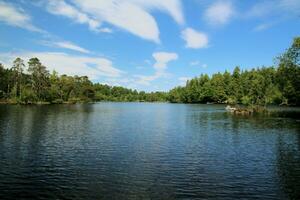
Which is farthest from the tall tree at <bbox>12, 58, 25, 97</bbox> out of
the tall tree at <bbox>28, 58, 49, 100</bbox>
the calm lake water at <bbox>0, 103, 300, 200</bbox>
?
the calm lake water at <bbox>0, 103, 300, 200</bbox>

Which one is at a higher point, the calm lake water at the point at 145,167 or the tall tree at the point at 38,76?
the tall tree at the point at 38,76

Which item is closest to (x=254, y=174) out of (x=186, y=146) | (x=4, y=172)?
(x=186, y=146)

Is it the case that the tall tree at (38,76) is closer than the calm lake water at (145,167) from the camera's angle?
No

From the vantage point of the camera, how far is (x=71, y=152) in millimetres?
33719

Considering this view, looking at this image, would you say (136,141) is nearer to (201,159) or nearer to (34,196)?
(201,159)

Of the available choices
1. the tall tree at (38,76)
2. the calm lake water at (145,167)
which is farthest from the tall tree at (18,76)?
the calm lake water at (145,167)

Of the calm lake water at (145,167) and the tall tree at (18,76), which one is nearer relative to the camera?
the calm lake water at (145,167)

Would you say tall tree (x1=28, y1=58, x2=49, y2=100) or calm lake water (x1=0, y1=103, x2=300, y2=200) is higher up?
tall tree (x1=28, y1=58, x2=49, y2=100)

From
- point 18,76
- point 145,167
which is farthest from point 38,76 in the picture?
point 145,167

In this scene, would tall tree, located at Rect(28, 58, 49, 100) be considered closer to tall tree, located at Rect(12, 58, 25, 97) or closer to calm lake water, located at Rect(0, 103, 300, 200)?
tall tree, located at Rect(12, 58, 25, 97)

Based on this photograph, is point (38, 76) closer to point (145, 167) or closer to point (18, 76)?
point (18, 76)

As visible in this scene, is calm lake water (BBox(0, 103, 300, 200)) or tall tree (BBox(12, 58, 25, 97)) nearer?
calm lake water (BBox(0, 103, 300, 200))

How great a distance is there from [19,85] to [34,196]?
530 feet

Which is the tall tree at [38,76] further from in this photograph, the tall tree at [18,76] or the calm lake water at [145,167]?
the calm lake water at [145,167]
